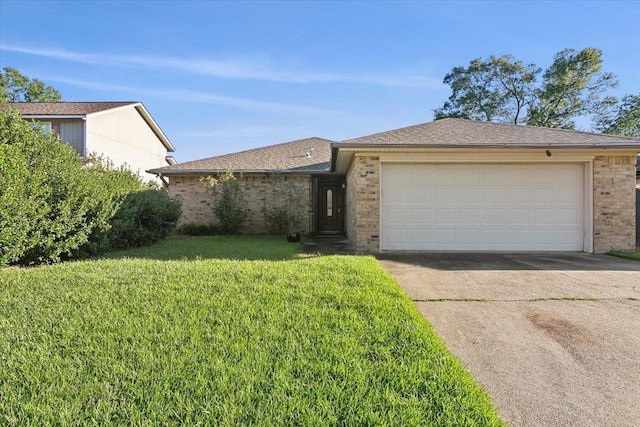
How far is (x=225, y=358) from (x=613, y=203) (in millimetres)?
9949

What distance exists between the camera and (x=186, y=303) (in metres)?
3.86

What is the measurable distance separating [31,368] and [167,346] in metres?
0.93

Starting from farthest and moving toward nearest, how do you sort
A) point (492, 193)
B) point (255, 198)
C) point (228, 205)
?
1. point (255, 198)
2. point (228, 205)
3. point (492, 193)

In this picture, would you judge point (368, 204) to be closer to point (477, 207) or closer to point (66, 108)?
point (477, 207)

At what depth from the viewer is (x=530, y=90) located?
87.6ft

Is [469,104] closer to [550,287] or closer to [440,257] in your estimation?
[440,257]

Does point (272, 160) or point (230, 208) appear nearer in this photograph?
point (230, 208)

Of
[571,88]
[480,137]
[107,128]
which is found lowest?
[480,137]

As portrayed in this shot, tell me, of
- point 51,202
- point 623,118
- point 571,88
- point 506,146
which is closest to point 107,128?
point 51,202

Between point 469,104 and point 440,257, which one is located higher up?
point 469,104

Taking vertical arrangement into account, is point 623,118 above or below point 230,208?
above

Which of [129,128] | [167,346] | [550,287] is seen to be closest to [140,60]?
[129,128]

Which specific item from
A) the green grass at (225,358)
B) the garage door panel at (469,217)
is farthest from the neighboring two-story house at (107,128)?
the garage door panel at (469,217)

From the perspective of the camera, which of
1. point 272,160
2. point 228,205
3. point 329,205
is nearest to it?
point 228,205
